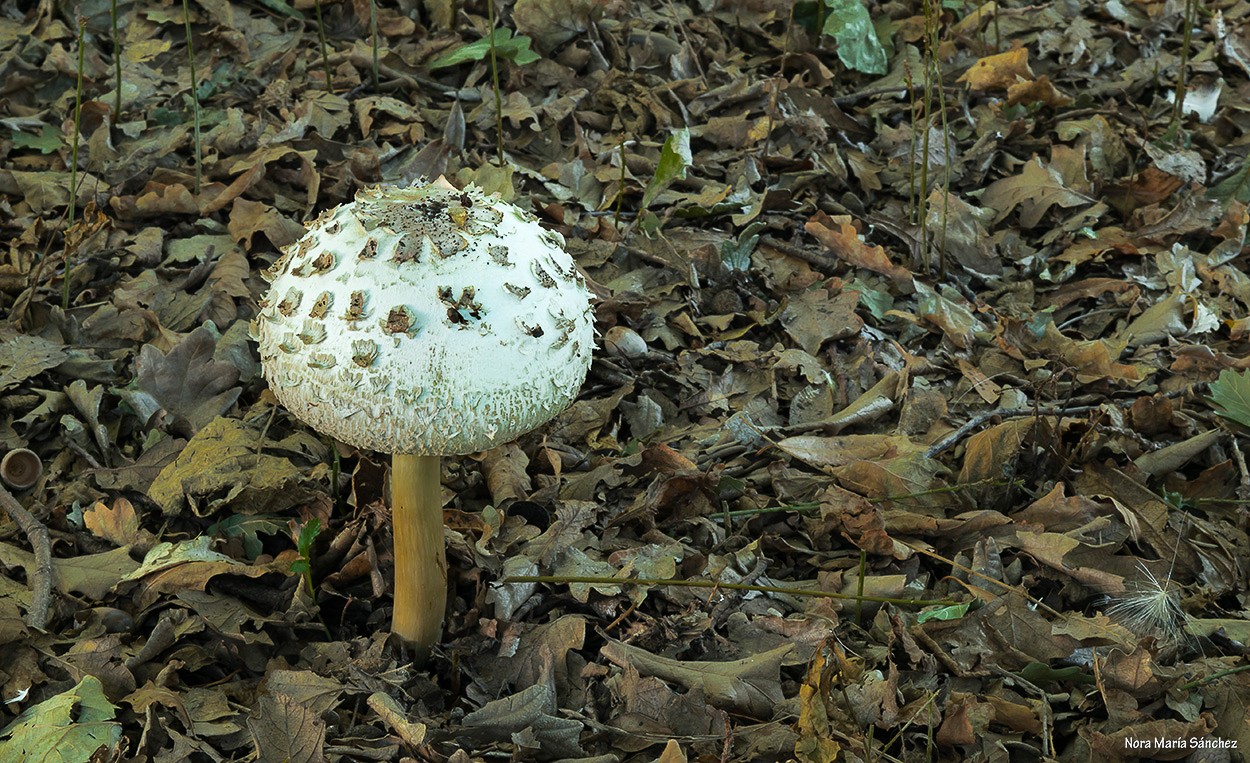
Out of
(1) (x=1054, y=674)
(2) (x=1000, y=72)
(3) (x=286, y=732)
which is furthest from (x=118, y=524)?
(2) (x=1000, y=72)

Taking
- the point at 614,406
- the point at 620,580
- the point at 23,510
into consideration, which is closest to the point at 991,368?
the point at 614,406

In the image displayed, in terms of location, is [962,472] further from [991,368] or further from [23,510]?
[23,510]

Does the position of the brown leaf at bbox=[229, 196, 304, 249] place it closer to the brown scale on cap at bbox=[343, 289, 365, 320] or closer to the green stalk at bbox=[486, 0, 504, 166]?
the green stalk at bbox=[486, 0, 504, 166]

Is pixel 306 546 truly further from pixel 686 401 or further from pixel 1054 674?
pixel 1054 674

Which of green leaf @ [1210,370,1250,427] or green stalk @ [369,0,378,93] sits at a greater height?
green stalk @ [369,0,378,93]

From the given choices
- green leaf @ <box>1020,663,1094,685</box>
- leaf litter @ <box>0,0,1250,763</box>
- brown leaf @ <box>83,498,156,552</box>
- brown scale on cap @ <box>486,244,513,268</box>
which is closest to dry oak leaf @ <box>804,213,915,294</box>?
leaf litter @ <box>0,0,1250,763</box>

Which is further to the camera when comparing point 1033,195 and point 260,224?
point 1033,195
